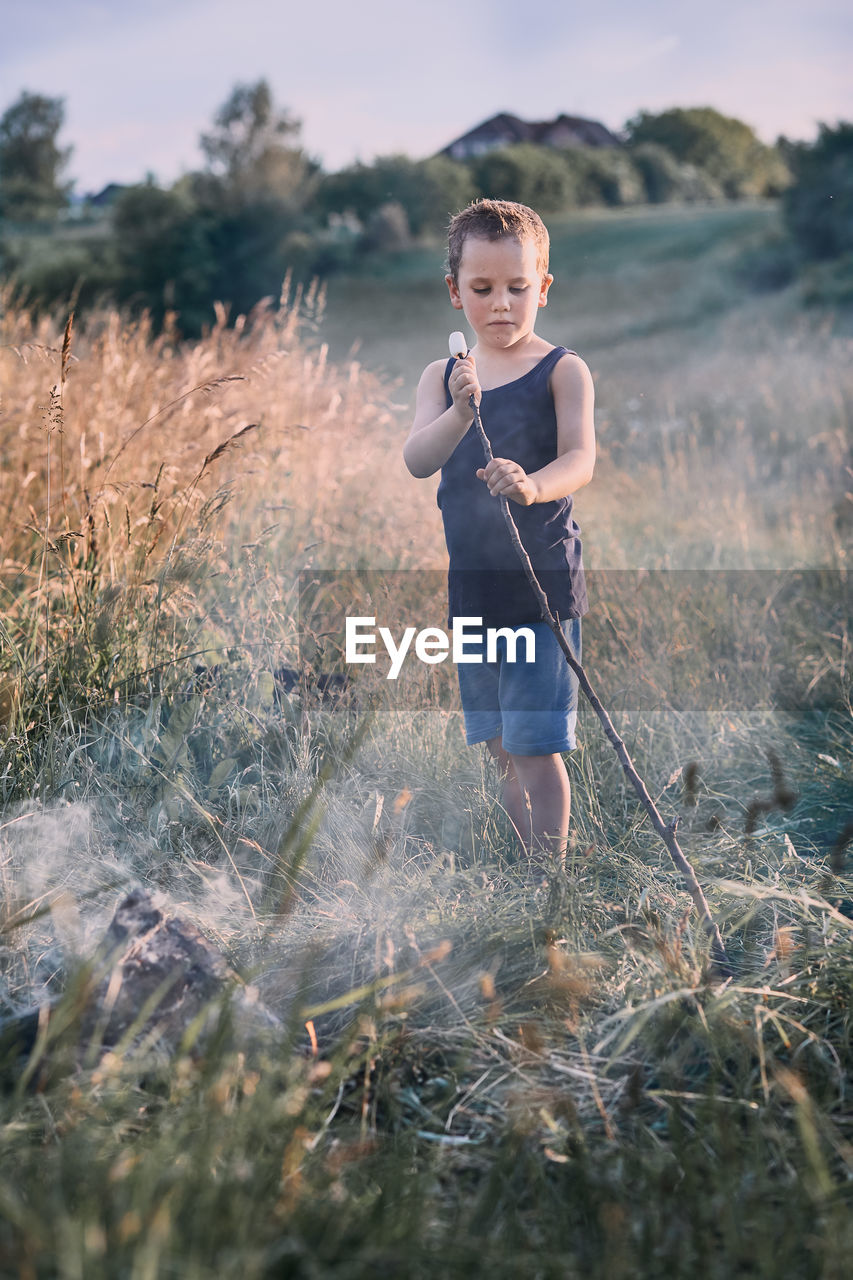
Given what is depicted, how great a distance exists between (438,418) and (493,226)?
39 centimetres

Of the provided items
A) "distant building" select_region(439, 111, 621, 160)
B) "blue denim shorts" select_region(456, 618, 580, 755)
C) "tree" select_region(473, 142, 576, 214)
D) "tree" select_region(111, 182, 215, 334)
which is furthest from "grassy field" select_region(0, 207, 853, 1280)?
"distant building" select_region(439, 111, 621, 160)

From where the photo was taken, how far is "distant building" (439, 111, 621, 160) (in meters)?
36.0

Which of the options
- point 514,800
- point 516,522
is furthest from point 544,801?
point 516,522

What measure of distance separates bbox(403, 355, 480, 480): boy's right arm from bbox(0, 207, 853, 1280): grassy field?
0.59 m

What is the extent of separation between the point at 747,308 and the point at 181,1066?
1547 cm

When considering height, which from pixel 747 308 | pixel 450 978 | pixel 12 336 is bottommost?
pixel 450 978

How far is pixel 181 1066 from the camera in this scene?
1.24 metres

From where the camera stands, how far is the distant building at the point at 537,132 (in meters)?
36.0

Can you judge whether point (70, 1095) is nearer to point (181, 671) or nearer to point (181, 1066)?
point (181, 1066)

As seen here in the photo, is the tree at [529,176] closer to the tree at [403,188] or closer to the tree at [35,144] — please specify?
the tree at [403,188]

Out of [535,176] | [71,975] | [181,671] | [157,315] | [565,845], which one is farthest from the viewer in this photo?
[535,176]

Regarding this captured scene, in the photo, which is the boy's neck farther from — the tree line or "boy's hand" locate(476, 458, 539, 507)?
the tree line

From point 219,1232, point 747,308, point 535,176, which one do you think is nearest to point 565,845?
point 219,1232

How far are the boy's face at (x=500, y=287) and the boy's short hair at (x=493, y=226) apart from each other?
1cm
